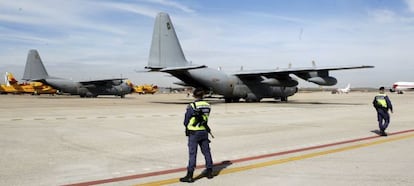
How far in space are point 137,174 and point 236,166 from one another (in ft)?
7.01

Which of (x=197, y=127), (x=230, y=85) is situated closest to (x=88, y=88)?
(x=230, y=85)

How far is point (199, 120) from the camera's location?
695cm

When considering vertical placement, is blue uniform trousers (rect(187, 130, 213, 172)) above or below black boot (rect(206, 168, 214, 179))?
above

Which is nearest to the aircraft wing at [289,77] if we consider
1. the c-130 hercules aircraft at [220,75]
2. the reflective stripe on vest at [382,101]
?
the c-130 hercules aircraft at [220,75]

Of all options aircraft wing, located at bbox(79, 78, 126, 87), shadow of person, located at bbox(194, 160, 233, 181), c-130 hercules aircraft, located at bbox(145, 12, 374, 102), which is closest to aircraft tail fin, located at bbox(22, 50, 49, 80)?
aircraft wing, located at bbox(79, 78, 126, 87)

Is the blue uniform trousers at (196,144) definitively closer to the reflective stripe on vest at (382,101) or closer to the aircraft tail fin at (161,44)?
the reflective stripe on vest at (382,101)

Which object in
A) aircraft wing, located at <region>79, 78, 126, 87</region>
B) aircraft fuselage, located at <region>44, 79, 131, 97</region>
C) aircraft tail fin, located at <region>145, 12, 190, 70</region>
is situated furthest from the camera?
aircraft wing, located at <region>79, 78, 126, 87</region>

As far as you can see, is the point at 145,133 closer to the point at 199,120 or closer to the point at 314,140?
the point at 314,140

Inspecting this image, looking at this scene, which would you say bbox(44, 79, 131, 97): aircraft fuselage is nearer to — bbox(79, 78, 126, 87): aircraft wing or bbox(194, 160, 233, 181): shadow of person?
bbox(79, 78, 126, 87): aircraft wing

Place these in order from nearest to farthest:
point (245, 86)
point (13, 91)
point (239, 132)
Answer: point (239, 132)
point (245, 86)
point (13, 91)

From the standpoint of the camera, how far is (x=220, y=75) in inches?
1400

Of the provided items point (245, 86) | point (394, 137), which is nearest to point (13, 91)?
point (245, 86)

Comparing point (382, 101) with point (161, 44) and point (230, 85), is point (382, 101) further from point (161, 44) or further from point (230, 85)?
point (230, 85)

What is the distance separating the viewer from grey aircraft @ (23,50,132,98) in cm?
5110
